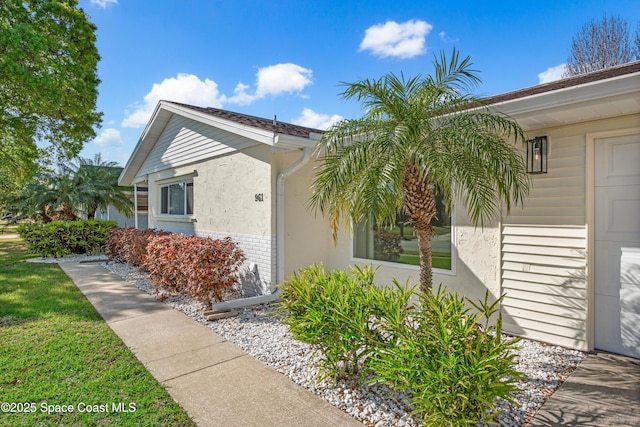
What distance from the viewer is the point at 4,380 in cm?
377

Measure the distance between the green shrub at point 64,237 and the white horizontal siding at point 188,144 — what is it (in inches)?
159

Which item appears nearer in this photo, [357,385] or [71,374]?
[357,385]

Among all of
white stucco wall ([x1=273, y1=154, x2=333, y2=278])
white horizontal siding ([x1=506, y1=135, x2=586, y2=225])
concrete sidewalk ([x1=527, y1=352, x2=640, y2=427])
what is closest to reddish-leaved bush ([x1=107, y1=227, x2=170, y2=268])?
white stucco wall ([x1=273, y1=154, x2=333, y2=278])

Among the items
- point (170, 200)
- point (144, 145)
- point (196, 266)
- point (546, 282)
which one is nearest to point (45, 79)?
point (144, 145)

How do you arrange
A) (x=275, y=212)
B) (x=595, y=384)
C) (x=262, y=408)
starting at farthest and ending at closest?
(x=275, y=212), (x=595, y=384), (x=262, y=408)

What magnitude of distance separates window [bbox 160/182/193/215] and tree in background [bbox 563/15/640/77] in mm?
19234

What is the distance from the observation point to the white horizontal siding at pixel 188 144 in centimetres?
830

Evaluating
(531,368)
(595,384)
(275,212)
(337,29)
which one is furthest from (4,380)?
(337,29)

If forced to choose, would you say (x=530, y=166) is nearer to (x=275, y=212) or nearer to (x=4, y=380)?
(x=275, y=212)

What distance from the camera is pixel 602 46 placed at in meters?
18.2

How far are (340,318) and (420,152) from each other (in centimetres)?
207

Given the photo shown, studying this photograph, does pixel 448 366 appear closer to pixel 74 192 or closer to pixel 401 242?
pixel 401 242

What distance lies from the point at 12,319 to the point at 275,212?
483 centimetres

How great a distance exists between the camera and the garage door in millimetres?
4266
